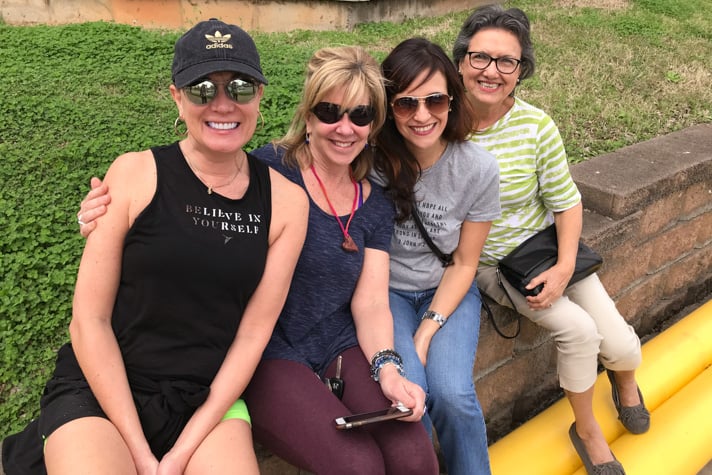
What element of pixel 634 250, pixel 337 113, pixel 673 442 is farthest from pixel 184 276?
pixel 634 250

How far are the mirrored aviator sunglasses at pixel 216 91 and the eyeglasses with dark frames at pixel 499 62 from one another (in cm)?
112

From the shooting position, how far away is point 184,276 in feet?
5.93

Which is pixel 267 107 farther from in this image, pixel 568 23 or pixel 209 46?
pixel 568 23

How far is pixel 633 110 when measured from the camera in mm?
5387

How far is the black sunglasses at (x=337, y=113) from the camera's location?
2.12 meters

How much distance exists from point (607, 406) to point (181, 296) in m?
2.26

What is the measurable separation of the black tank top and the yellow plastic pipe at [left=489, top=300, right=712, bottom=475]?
1.49 metres

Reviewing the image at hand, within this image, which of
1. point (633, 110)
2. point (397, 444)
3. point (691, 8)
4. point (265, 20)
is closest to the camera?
point (397, 444)

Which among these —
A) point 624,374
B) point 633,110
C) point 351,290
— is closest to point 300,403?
point 351,290

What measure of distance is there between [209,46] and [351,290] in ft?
3.09

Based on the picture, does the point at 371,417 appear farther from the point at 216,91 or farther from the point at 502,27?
the point at 502,27

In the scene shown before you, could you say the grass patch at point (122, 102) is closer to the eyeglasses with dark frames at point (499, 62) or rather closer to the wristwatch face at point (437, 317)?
the wristwatch face at point (437, 317)

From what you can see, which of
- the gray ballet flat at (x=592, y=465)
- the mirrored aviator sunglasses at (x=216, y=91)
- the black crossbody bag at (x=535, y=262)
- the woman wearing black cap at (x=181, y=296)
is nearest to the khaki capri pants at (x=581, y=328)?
the black crossbody bag at (x=535, y=262)

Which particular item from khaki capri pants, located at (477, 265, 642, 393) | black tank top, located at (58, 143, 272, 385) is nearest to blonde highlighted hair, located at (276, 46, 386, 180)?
black tank top, located at (58, 143, 272, 385)
